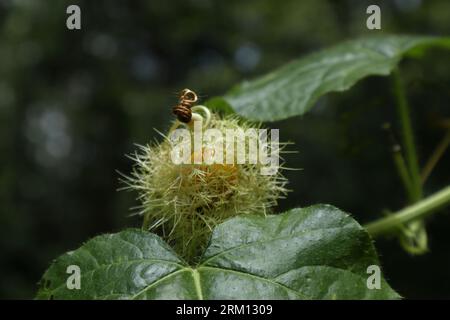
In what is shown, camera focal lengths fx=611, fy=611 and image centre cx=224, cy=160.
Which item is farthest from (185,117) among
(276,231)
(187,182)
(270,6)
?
(270,6)

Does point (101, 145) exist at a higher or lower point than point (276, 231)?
higher

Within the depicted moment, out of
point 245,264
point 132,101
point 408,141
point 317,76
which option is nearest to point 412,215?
point 408,141

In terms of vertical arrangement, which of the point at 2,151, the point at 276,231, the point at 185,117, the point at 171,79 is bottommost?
the point at 276,231

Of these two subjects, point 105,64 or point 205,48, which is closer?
point 205,48

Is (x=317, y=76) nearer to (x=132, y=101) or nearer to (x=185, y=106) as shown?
(x=185, y=106)

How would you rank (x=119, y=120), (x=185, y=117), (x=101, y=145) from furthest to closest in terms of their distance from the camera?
(x=101, y=145), (x=119, y=120), (x=185, y=117)

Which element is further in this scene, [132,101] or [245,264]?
[132,101]
